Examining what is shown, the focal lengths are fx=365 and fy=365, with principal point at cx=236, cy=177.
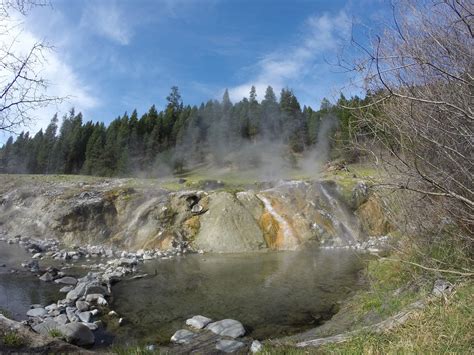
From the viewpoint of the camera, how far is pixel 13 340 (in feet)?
18.0

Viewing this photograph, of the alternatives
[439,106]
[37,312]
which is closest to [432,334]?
[439,106]

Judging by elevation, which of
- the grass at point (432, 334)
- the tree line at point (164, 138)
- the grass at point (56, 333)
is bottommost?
the grass at point (56, 333)

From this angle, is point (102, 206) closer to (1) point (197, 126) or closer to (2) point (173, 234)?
(2) point (173, 234)

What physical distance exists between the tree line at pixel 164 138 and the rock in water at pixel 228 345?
50.5 m

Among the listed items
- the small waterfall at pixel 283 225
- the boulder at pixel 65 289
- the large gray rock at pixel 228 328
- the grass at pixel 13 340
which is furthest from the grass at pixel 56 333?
the small waterfall at pixel 283 225

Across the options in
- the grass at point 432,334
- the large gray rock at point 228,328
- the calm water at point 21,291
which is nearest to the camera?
the grass at point 432,334

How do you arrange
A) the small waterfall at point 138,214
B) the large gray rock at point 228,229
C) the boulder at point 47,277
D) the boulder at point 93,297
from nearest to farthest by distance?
the boulder at point 93,297
the boulder at point 47,277
the large gray rock at point 228,229
the small waterfall at point 138,214

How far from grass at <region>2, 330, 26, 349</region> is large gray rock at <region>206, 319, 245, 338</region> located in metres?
4.99

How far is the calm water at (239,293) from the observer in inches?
407

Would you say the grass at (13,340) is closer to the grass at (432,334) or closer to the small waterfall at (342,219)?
the grass at (432,334)

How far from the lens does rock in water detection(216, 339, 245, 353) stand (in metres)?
8.03

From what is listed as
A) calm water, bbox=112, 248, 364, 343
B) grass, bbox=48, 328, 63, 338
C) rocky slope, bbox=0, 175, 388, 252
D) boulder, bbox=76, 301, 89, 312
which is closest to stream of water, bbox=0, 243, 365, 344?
calm water, bbox=112, 248, 364, 343

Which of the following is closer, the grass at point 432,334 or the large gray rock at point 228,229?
the grass at point 432,334

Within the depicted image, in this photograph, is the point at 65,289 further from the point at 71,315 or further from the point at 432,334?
the point at 432,334
